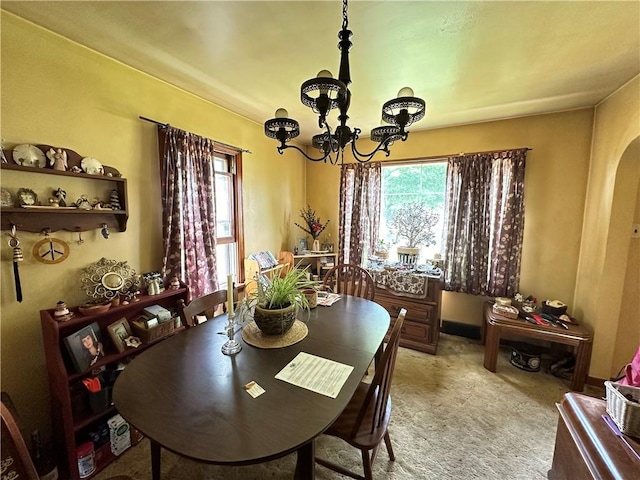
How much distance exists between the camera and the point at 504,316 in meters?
2.59

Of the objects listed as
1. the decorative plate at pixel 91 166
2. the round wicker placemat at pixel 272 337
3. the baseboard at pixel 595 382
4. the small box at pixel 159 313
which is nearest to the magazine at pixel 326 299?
the round wicker placemat at pixel 272 337

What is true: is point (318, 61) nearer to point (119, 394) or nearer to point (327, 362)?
point (327, 362)

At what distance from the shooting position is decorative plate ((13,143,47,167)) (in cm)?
143

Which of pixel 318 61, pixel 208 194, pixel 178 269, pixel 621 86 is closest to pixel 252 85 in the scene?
pixel 318 61

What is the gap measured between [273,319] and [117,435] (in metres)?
1.30

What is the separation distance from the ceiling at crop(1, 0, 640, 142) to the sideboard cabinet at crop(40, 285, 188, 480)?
1698 millimetres

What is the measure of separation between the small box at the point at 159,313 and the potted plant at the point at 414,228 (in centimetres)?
258

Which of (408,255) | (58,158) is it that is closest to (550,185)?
(408,255)

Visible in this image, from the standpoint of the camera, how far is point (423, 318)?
2.90 meters

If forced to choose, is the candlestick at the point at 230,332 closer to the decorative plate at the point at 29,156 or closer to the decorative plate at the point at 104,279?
the decorative plate at the point at 104,279

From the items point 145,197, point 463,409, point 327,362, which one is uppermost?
point 145,197

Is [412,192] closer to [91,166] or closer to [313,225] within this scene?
[313,225]

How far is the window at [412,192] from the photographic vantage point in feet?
10.8

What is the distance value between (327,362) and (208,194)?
191 cm
